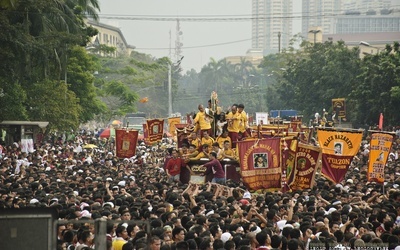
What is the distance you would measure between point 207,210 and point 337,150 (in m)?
5.69

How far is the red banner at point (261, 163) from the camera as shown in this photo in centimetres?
1956

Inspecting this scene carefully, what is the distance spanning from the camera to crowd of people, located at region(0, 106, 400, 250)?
12.0m

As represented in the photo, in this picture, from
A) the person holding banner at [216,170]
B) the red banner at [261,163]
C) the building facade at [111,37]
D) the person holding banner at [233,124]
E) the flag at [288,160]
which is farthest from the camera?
the building facade at [111,37]

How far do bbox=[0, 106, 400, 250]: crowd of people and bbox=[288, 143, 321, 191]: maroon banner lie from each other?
9.1 inches

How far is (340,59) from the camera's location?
214 ft

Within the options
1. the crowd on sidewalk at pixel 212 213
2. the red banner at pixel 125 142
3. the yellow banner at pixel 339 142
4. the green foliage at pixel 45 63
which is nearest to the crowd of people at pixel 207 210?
the crowd on sidewalk at pixel 212 213

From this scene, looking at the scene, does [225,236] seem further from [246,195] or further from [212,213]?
[246,195]

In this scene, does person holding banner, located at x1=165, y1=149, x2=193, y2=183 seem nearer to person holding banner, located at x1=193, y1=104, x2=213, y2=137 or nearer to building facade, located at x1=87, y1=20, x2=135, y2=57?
person holding banner, located at x1=193, y1=104, x2=213, y2=137

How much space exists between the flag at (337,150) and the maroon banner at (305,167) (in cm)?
122

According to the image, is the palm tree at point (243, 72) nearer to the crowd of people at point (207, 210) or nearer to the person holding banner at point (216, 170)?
the crowd of people at point (207, 210)

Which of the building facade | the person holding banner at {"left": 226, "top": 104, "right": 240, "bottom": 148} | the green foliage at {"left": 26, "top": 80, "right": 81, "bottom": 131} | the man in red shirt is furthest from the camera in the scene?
the building facade

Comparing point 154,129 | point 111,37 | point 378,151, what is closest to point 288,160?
point 378,151

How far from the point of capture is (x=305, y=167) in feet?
64.9

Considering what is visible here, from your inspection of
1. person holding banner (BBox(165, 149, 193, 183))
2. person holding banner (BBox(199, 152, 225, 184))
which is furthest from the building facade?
person holding banner (BBox(199, 152, 225, 184))
